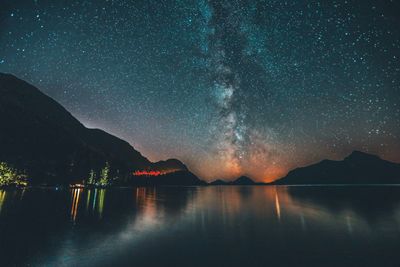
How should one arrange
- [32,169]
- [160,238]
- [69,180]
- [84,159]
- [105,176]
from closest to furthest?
[160,238]
[32,169]
[69,180]
[105,176]
[84,159]

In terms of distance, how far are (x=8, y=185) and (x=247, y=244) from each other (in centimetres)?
11379

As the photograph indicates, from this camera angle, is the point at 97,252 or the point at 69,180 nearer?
the point at 97,252

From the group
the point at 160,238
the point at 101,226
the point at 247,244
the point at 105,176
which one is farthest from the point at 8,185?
the point at 247,244

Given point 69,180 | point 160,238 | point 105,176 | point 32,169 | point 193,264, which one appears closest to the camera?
point 193,264

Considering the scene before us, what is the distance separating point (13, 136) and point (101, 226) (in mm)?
211502

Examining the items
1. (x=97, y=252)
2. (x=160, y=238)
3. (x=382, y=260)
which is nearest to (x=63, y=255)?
(x=97, y=252)

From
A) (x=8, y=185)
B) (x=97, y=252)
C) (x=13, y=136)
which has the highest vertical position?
(x=13, y=136)

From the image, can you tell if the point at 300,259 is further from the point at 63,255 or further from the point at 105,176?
the point at 105,176

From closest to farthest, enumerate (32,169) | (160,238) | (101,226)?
(160,238), (101,226), (32,169)

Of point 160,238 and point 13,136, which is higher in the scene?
point 13,136

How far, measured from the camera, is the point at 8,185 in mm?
92688

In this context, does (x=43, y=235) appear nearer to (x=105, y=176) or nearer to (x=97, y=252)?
(x=97, y=252)

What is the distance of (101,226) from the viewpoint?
23.2m

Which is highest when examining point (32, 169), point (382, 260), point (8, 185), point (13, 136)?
point (13, 136)
